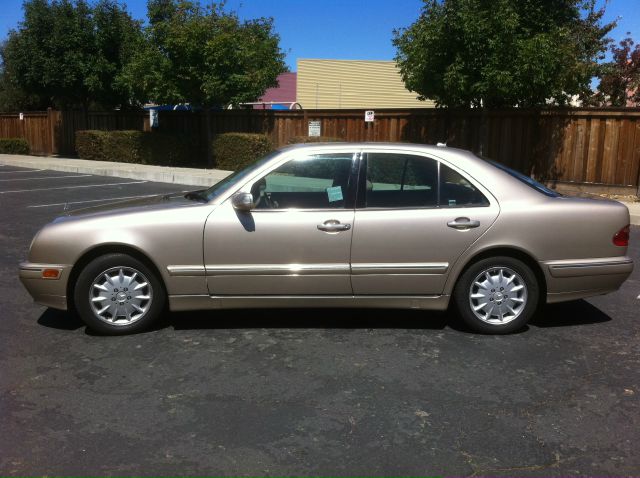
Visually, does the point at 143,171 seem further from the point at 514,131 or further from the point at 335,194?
the point at 335,194

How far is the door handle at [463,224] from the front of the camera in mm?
4703

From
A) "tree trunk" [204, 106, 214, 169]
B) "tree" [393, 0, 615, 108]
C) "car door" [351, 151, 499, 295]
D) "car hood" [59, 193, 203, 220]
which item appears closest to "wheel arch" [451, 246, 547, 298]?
"car door" [351, 151, 499, 295]

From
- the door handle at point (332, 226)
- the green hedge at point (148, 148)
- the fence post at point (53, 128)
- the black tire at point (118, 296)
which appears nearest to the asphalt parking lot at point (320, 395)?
the black tire at point (118, 296)

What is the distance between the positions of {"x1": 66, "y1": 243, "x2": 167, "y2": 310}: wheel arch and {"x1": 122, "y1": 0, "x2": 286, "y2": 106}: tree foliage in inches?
554

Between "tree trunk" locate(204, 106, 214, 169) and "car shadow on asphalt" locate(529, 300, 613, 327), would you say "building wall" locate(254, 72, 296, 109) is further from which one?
"car shadow on asphalt" locate(529, 300, 613, 327)

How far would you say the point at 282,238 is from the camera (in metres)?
4.66

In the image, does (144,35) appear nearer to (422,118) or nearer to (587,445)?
(422,118)

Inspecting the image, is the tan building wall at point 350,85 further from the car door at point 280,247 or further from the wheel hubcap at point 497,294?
the wheel hubcap at point 497,294

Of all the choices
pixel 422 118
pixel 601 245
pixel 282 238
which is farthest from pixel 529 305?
pixel 422 118

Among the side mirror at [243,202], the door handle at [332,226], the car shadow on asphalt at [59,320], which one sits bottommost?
the car shadow on asphalt at [59,320]

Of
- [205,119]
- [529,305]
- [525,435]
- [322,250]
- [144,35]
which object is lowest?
[525,435]

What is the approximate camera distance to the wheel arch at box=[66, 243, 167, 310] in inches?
184

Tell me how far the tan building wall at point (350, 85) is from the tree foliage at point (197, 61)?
10813mm

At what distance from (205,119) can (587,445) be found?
19.8 m
